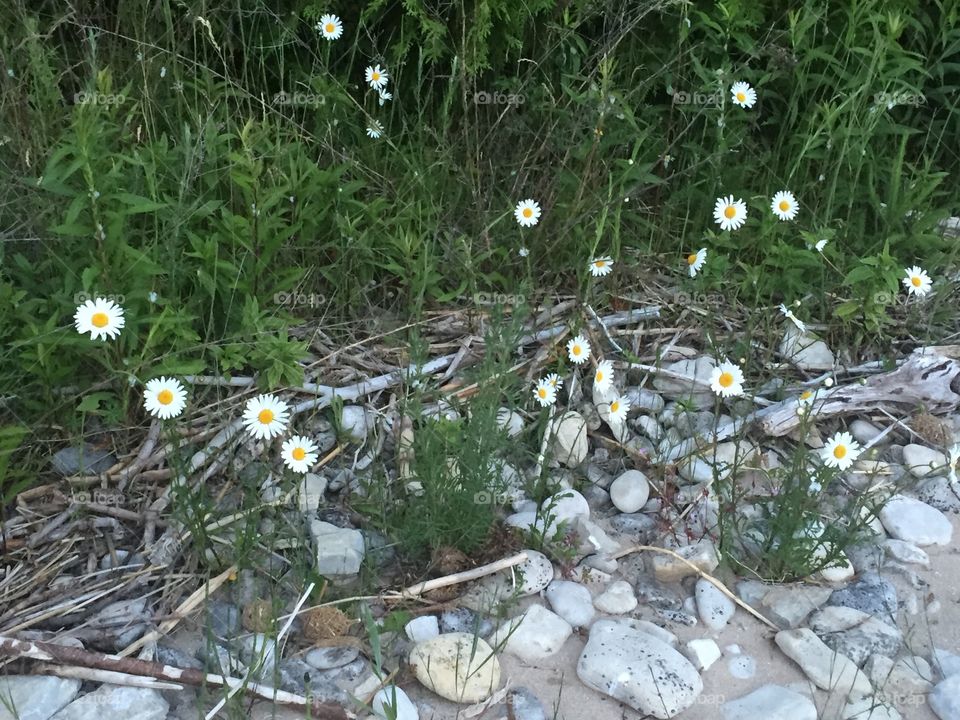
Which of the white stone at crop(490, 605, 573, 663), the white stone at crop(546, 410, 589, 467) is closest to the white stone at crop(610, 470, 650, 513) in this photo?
the white stone at crop(546, 410, 589, 467)

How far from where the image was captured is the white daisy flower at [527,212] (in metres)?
3.56

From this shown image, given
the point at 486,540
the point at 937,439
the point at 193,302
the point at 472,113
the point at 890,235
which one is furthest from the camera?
the point at 472,113

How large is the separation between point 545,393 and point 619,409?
9.8 inches

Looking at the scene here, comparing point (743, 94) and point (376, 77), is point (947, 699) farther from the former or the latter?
point (376, 77)

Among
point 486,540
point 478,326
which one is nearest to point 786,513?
point 486,540

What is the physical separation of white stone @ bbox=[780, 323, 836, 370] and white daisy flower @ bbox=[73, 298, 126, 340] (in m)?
2.20

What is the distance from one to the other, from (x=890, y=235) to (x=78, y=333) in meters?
2.82

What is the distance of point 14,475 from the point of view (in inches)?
110

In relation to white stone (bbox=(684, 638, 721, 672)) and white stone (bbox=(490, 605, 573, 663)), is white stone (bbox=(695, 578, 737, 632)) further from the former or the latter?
white stone (bbox=(490, 605, 573, 663))

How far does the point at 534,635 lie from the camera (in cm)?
255

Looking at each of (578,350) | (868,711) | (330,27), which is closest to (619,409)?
(578,350)

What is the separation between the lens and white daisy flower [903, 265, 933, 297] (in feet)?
11.5

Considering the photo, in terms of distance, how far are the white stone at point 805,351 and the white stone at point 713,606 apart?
1110 millimetres

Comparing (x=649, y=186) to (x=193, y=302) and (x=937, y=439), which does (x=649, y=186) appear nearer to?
(x=937, y=439)
